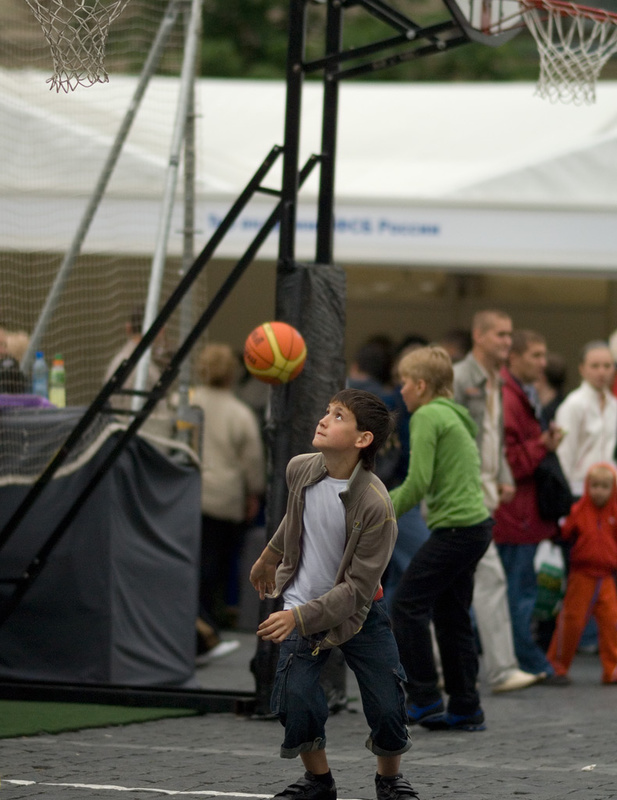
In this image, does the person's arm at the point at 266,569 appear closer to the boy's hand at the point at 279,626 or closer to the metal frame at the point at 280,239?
the boy's hand at the point at 279,626

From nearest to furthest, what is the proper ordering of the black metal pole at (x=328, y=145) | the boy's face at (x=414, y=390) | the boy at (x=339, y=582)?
the boy at (x=339, y=582)
the boy's face at (x=414, y=390)
the black metal pole at (x=328, y=145)

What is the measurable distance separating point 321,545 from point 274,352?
1.99m

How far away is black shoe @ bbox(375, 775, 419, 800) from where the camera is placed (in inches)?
201

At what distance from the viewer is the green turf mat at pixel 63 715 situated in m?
6.86

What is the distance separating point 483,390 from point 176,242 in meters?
2.93

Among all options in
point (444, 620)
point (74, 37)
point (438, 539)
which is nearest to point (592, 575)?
point (444, 620)

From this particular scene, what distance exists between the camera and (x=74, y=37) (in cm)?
587

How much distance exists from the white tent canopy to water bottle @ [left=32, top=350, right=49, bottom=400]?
0.87 metres

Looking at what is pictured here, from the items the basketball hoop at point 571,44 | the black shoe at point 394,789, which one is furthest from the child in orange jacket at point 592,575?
the black shoe at point 394,789

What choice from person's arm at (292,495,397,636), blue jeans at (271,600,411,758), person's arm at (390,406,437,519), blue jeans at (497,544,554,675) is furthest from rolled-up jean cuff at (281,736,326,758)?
blue jeans at (497,544,554,675)

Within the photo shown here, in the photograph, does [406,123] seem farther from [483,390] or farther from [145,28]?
[483,390]

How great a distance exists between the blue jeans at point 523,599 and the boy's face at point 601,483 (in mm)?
632

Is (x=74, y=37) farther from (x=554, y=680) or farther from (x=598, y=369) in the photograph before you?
(x=598, y=369)

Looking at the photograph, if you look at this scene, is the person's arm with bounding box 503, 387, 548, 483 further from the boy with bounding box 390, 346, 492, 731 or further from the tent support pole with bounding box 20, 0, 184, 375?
the tent support pole with bounding box 20, 0, 184, 375
